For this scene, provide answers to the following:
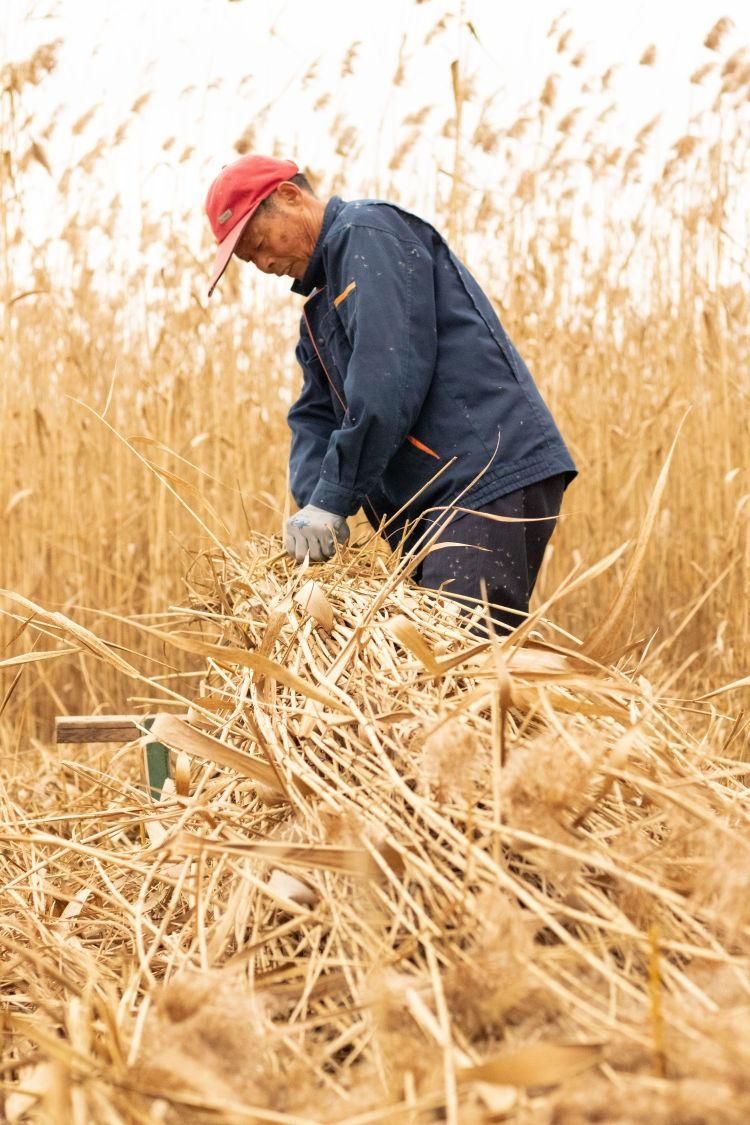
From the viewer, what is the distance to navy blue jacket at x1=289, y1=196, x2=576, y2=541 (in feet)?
5.13

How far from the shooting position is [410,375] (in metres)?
1.59

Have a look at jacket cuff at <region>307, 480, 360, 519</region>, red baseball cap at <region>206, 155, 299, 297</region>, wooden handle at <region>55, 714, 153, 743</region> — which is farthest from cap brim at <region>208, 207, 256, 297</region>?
wooden handle at <region>55, 714, 153, 743</region>

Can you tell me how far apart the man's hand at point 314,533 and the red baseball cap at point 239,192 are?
45 cm

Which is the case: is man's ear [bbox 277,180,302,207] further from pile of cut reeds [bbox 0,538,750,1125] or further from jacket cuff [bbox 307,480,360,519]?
pile of cut reeds [bbox 0,538,750,1125]

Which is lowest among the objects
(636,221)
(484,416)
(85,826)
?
(85,826)

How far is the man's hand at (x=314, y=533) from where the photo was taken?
1439 mm

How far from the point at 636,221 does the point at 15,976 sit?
9.16 feet

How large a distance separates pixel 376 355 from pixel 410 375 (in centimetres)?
7

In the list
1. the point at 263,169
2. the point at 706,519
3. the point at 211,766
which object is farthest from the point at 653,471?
the point at 211,766

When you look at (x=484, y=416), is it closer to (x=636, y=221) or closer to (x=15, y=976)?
(x=15, y=976)

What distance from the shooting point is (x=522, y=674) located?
858mm

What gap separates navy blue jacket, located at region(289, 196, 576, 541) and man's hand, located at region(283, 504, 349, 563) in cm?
3

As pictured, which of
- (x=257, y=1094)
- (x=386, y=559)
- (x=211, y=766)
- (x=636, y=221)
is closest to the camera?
(x=257, y=1094)

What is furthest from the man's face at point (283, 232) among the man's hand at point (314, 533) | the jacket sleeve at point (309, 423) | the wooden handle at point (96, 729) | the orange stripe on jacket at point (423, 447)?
the wooden handle at point (96, 729)
